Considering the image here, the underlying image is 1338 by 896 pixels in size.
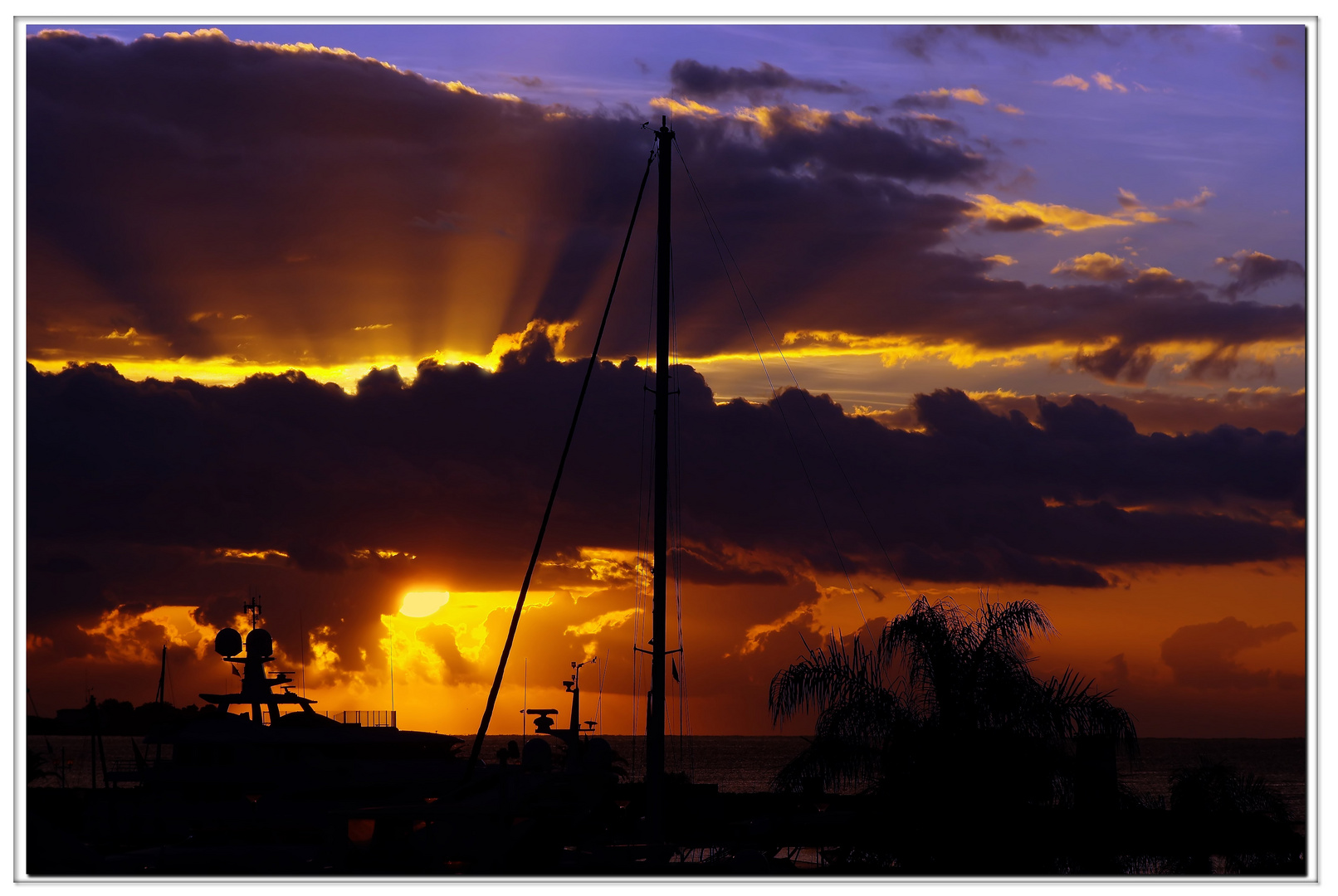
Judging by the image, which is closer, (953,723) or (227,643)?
(953,723)

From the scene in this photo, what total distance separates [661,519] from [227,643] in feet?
90.7

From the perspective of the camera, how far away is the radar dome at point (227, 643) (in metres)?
47.2

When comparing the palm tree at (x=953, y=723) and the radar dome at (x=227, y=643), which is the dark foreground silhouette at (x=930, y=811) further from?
the radar dome at (x=227, y=643)

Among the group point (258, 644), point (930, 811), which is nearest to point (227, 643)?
point (258, 644)

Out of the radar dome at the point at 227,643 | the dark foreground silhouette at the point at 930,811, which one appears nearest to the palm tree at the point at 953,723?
the dark foreground silhouette at the point at 930,811

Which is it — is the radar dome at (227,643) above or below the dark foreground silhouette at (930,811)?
above

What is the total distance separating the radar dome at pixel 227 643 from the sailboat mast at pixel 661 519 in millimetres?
27264

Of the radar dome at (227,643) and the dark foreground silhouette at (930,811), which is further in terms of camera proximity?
the radar dome at (227,643)

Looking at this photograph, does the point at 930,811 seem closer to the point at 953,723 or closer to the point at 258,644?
the point at 953,723

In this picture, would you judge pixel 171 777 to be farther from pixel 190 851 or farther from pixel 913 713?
pixel 913 713

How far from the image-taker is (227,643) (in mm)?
47250
